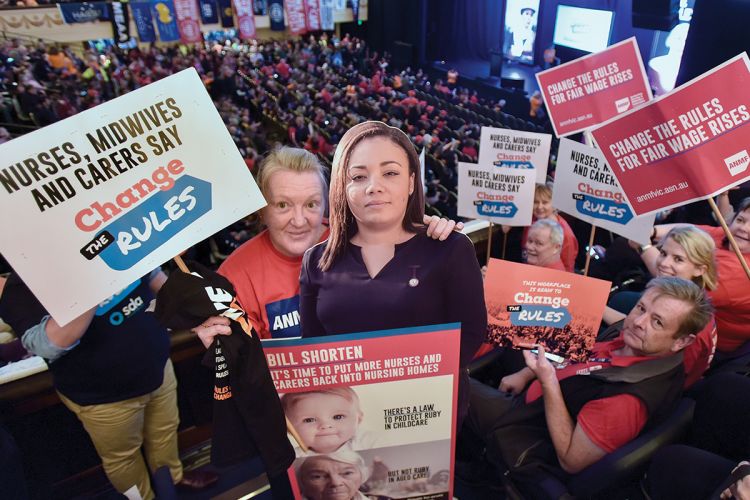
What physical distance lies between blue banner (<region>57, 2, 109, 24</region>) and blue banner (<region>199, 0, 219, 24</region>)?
10.7 feet

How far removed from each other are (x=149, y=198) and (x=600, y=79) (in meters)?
2.75

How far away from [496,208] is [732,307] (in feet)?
4.07

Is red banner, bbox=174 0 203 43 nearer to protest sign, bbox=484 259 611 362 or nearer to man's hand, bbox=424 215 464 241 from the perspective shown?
protest sign, bbox=484 259 611 362

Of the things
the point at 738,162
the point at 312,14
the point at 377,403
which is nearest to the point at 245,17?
the point at 312,14

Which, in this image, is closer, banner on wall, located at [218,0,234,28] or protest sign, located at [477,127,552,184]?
protest sign, located at [477,127,552,184]

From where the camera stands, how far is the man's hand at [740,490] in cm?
128

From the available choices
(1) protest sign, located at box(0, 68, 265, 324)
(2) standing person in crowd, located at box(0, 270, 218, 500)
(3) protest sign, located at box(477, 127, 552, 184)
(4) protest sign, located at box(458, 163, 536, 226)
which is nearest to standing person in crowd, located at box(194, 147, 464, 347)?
(1) protest sign, located at box(0, 68, 265, 324)

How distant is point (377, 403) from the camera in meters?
1.42

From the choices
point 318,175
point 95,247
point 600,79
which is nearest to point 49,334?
point 95,247

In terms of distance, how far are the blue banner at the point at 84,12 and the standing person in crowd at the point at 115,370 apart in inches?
769

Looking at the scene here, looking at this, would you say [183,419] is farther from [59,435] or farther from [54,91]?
[54,91]

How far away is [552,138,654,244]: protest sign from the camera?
247 cm

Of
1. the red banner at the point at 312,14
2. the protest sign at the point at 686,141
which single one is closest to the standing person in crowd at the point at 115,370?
the protest sign at the point at 686,141

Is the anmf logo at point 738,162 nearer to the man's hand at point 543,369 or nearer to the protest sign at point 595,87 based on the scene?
the man's hand at point 543,369
